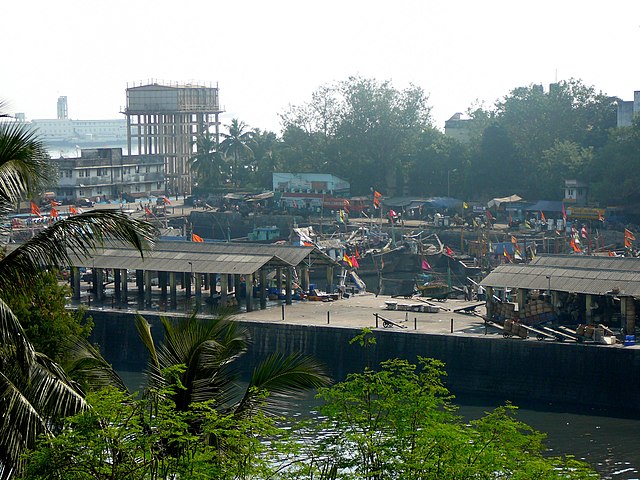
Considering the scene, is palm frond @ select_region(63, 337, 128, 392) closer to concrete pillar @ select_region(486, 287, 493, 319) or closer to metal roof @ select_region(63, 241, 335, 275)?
concrete pillar @ select_region(486, 287, 493, 319)

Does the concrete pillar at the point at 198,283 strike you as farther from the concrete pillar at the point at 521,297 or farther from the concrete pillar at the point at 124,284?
the concrete pillar at the point at 521,297

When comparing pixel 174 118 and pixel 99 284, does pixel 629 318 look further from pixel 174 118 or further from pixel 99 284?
pixel 174 118

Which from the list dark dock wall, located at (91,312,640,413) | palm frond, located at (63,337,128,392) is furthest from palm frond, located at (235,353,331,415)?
dark dock wall, located at (91,312,640,413)

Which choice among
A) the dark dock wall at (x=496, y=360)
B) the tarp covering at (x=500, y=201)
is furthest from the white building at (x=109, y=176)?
the dark dock wall at (x=496, y=360)

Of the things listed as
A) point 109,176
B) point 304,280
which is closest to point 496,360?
point 304,280

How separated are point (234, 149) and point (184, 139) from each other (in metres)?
13.9

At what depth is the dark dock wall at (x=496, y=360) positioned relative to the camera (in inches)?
1797

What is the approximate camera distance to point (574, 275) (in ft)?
173

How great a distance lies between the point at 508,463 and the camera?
16.1 metres

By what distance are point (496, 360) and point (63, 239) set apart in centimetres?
3463

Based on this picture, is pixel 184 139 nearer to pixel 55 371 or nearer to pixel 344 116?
pixel 344 116

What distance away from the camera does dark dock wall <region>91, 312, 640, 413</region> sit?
45.7 meters

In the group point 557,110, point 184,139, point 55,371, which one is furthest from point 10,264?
point 184,139

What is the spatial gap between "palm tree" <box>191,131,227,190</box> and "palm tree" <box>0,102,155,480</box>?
365ft
